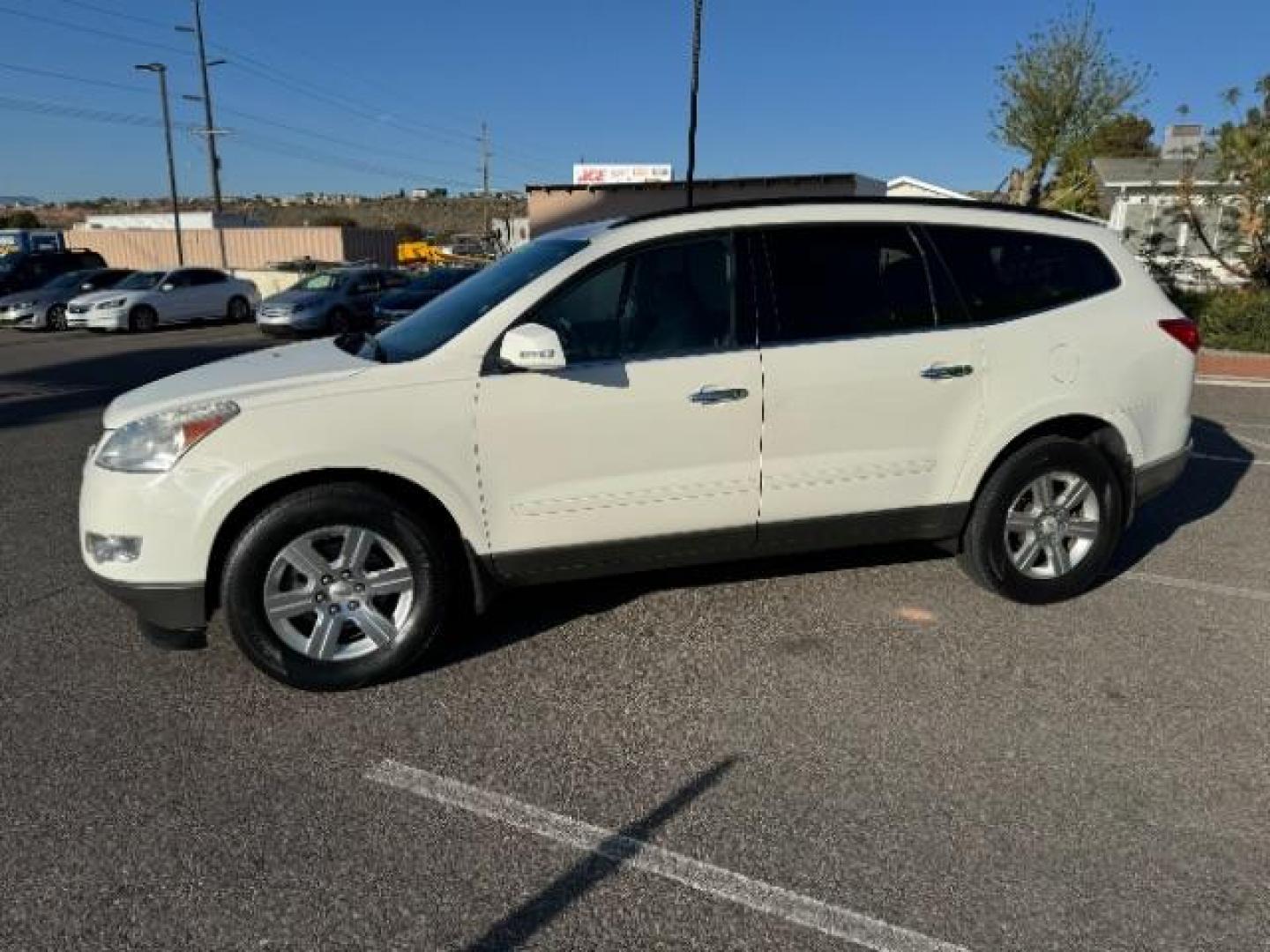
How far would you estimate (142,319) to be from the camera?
19984 millimetres

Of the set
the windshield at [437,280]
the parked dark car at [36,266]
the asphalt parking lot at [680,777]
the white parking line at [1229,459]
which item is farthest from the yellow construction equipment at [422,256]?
the asphalt parking lot at [680,777]

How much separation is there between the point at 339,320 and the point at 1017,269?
665 inches

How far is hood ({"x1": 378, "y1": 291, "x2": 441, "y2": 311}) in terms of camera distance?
16.6 m

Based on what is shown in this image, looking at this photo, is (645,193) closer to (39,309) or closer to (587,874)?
(39,309)

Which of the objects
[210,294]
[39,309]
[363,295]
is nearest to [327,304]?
[363,295]

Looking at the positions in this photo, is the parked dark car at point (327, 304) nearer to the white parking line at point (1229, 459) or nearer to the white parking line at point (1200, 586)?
the white parking line at point (1229, 459)

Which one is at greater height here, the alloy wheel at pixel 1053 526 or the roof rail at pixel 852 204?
the roof rail at pixel 852 204

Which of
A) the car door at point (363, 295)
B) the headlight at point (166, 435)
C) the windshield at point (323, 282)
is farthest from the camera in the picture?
the car door at point (363, 295)

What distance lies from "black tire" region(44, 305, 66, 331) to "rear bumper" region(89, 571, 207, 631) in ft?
68.8

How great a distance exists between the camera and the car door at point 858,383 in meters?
3.76

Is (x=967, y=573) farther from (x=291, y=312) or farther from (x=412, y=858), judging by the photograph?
(x=291, y=312)

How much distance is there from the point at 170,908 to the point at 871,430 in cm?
295

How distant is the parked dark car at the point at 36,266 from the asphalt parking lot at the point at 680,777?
25653 millimetres

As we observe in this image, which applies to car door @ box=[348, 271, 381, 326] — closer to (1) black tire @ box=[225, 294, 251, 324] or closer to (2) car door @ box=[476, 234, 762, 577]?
(1) black tire @ box=[225, 294, 251, 324]
